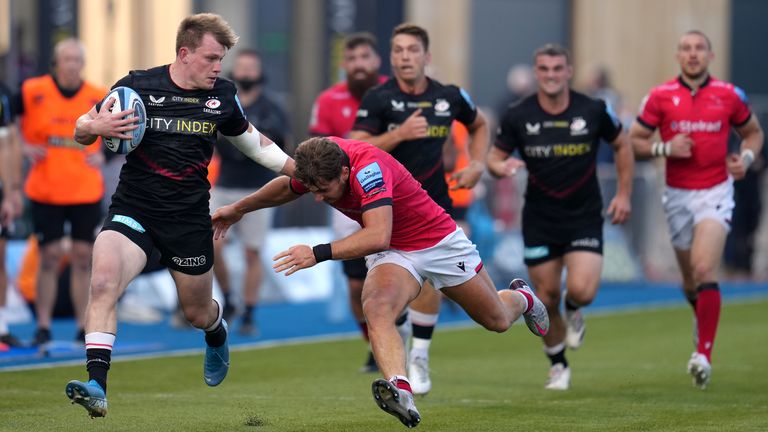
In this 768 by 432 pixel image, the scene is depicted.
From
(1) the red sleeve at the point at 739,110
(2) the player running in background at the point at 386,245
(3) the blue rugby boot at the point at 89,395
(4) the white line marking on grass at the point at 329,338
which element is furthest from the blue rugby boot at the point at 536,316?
(4) the white line marking on grass at the point at 329,338

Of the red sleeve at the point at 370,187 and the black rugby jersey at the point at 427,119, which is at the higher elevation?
the red sleeve at the point at 370,187

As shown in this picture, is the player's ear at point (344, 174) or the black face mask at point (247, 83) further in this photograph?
the black face mask at point (247, 83)

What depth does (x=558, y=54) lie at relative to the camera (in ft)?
36.7

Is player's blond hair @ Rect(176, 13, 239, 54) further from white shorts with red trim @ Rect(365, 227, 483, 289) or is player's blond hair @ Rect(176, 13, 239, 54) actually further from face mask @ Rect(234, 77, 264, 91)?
face mask @ Rect(234, 77, 264, 91)

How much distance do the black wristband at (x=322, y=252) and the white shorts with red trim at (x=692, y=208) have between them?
4182mm

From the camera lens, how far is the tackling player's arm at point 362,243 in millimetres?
8188

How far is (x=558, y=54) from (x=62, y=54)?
178 inches

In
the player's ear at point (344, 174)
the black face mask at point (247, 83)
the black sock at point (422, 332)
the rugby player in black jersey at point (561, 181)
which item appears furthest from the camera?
the black face mask at point (247, 83)

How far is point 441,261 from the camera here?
29.4ft

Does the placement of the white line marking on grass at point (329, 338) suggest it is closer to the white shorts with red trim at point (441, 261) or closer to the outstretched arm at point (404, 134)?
the outstretched arm at point (404, 134)

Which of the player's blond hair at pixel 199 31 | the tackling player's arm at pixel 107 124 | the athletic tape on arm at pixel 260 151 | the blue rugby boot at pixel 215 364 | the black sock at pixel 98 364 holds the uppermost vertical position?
the player's blond hair at pixel 199 31

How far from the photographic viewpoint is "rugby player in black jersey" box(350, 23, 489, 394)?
10938mm

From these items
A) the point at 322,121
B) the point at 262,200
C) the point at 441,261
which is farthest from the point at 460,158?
the point at 441,261

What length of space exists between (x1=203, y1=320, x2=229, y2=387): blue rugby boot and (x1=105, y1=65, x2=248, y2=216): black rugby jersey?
1.12 metres
